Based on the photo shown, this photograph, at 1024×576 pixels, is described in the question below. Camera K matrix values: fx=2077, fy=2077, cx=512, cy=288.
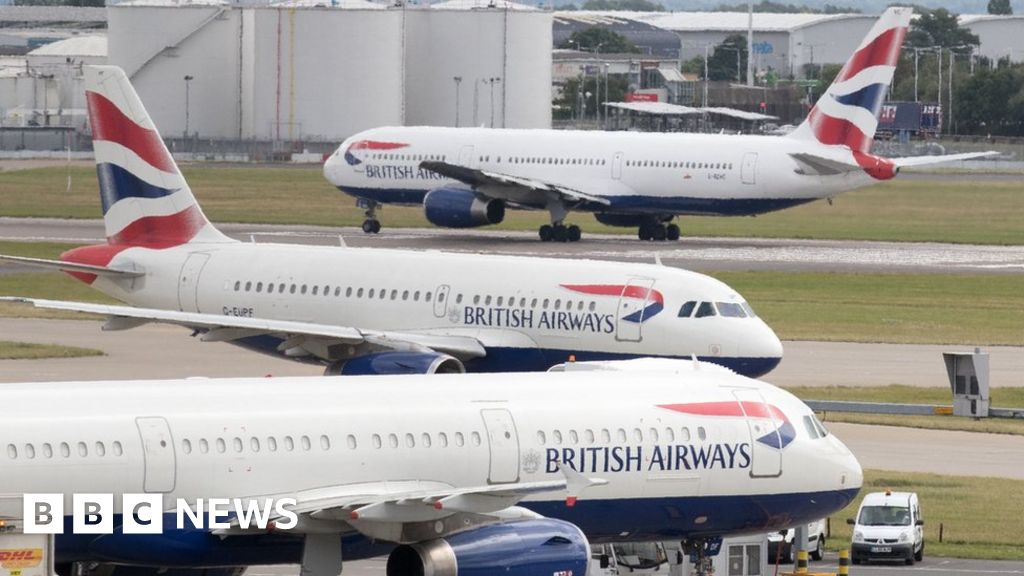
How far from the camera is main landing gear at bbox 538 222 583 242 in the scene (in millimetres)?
98562

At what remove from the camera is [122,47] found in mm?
168000

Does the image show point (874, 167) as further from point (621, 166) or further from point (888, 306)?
point (888, 306)

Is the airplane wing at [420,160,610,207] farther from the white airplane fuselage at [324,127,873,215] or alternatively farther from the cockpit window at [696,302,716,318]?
the cockpit window at [696,302,716,318]

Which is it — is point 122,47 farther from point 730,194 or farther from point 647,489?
point 647,489

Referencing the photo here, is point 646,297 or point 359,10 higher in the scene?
point 359,10

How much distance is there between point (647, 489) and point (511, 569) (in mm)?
3661

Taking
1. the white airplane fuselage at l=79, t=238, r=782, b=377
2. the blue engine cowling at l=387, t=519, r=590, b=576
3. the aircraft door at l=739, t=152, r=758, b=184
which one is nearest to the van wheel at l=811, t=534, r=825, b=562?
the white airplane fuselage at l=79, t=238, r=782, b=377

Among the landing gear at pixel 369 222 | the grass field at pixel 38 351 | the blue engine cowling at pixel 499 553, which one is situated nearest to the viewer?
the blue engine cowling at pixel 499 553

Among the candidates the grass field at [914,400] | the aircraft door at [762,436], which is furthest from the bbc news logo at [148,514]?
the grass field at [914,400]

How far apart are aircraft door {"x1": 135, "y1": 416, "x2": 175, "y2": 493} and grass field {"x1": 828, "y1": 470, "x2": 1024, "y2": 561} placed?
17.4 meters

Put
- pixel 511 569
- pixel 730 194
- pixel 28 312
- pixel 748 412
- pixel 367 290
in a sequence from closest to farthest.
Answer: pixel 511 569
pixel 748 412
pixel 367 290
pixel 28 312
pixel 730 194

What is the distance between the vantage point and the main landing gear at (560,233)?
98.6 meters

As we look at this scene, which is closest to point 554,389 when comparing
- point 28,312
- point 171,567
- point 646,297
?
point 171,567

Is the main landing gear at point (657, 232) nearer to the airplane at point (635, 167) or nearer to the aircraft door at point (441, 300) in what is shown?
the airplane at point (635, 167)
